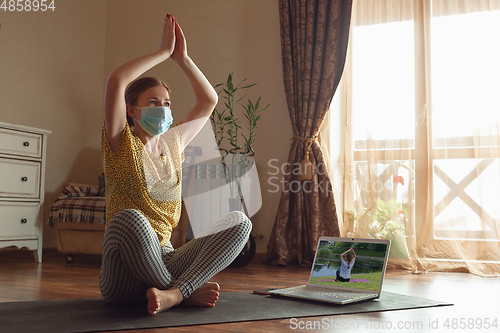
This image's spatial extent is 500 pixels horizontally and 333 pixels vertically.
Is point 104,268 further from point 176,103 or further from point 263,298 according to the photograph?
point 176,103

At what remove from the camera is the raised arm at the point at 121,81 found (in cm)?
129

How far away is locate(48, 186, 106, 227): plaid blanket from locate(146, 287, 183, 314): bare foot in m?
1.76

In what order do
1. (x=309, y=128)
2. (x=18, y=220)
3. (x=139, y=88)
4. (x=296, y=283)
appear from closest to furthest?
1. (x=139, y=88)
2. (x=296, y=283)
3. (x=18, y=220)
4. (x=309, y=128)

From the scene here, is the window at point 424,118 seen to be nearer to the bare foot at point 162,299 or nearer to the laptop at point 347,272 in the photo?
the laptop at point 347,272

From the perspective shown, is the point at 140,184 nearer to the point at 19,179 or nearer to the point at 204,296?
the point at 204,296

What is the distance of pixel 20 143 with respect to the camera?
297 cm

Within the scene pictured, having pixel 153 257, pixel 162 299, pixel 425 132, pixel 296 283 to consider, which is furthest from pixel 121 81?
pixel 425 132

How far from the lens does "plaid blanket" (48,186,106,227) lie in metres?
3.02

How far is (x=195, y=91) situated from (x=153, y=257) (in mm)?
588

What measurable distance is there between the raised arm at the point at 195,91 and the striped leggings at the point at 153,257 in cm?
36

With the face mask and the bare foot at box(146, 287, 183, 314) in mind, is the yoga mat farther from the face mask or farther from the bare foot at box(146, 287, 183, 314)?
the face mask

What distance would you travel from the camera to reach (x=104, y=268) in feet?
4.52

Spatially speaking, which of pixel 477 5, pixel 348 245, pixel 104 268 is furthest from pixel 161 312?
pixel 477 5

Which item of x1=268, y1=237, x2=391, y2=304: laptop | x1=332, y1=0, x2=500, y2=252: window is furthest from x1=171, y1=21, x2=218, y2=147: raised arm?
x1=332, y1=0, x2=500, y2=252: window
